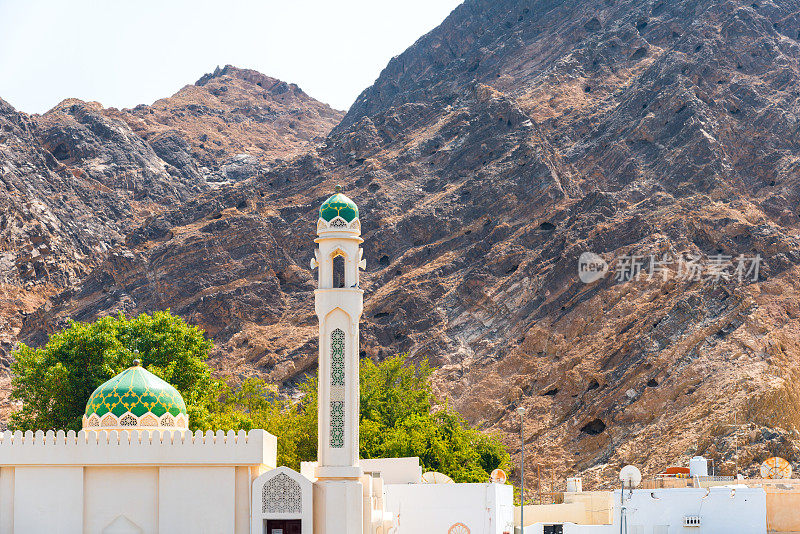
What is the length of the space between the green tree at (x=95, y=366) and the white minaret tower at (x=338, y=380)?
13019 mm

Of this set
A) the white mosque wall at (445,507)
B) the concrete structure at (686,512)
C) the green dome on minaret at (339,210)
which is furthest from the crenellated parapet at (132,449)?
the concrete structure at (686,512)

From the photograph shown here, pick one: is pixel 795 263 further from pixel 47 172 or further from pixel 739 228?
pixel 47 172

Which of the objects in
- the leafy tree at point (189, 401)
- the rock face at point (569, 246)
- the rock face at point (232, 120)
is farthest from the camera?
the rock face at point (232, 120)

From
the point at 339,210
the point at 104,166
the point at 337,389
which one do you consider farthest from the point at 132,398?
the point at 104,166

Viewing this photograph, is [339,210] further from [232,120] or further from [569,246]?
[232,120]

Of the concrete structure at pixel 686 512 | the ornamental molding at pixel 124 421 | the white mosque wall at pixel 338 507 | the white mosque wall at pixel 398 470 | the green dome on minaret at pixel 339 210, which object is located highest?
the green dome on minaret at pixel 339 210

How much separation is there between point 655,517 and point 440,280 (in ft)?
116

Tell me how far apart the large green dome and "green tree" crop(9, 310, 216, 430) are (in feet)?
40.0

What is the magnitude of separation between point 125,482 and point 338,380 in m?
5.88

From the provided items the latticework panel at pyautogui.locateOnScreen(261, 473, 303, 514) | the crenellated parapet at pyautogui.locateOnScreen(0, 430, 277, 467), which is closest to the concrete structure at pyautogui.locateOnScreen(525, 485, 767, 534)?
the latticework panel at pyautogui.locateOnScreen(261, 473, 303, 514)

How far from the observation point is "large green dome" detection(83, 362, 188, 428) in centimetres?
2858

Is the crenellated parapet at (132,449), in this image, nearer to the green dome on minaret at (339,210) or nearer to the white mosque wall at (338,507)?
the white mosque wall at (338,507)

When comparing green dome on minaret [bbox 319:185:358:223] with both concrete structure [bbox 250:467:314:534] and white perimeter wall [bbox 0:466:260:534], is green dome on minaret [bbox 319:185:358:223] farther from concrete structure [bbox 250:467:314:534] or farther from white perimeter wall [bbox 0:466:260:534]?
white perimeter wall [bbox 0:466:260:534]

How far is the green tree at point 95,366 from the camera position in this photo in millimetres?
43094
